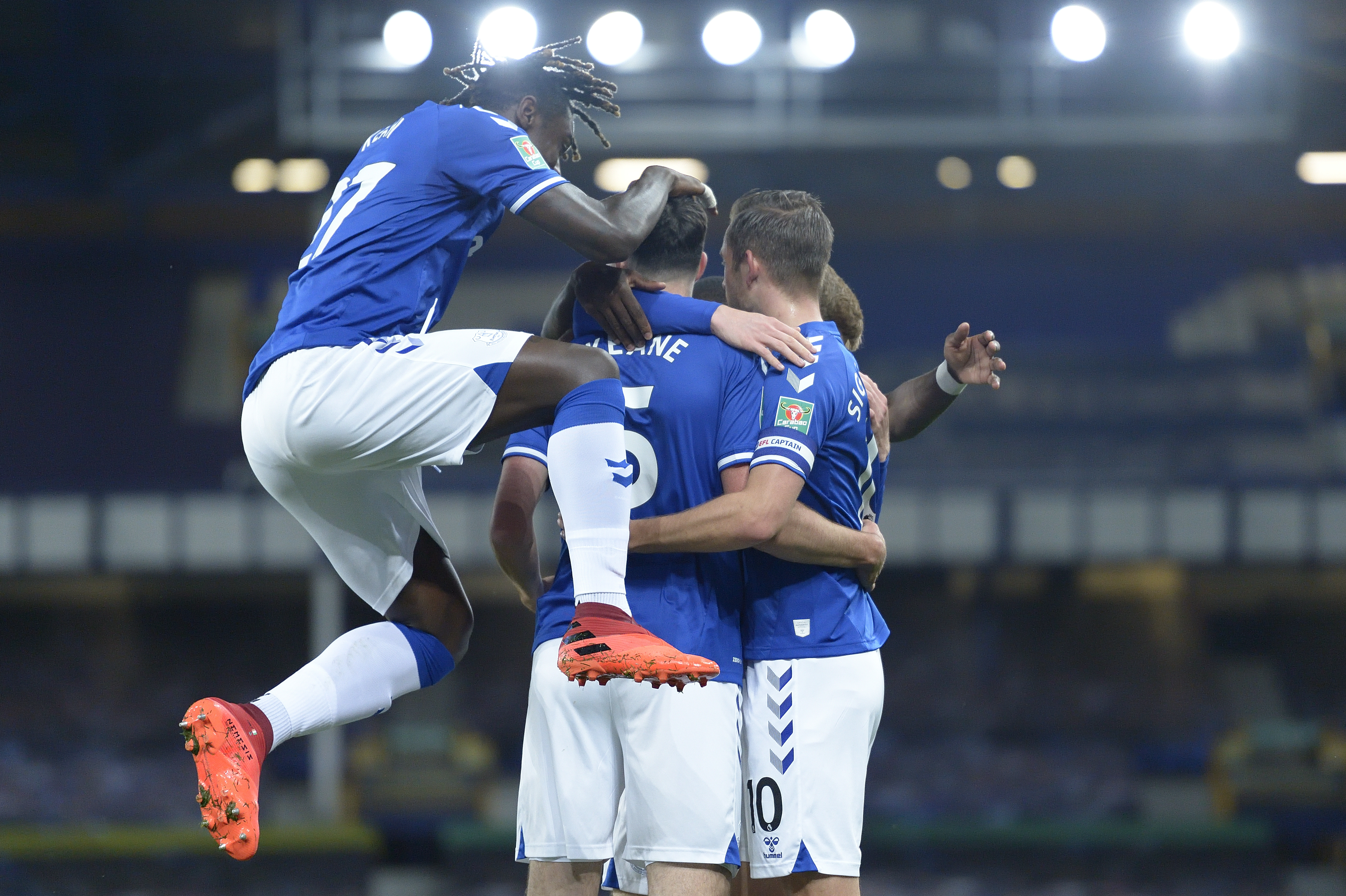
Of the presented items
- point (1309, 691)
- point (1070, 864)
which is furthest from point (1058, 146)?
point (1309, 691)

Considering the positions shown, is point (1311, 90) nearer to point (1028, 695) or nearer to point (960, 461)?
point (960, 461)

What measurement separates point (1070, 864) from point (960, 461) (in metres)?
4.35

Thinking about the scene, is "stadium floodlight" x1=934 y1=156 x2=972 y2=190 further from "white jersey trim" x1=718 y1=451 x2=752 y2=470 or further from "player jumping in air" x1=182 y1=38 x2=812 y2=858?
"white jersey trim" x1=718 y1=451 x2=752 y2=470

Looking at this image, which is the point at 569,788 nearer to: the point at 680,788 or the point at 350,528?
the point at 680,788

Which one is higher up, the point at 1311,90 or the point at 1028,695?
the point at 1311,90

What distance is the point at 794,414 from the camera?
2.48 meters

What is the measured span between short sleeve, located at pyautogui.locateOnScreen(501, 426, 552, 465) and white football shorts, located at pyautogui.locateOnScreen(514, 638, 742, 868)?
0.43m

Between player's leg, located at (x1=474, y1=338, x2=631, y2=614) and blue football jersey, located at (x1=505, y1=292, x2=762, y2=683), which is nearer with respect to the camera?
player's leg, located at (x1=474, y1=338, x2=631, y2=614)

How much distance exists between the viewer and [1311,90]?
11.8m

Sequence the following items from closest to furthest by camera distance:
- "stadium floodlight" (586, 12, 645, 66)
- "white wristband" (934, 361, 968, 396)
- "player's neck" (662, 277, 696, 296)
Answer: "player's neck" (662, 277, 696, 296) → "white wristband" (934, 361, 968, 396) → "stadium floodlight" (586, 12, 645, 66)

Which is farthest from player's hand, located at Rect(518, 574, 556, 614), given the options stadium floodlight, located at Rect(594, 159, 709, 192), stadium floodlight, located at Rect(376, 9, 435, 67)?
stadium floodlight, located at Rect(594, 159, 709, 192)

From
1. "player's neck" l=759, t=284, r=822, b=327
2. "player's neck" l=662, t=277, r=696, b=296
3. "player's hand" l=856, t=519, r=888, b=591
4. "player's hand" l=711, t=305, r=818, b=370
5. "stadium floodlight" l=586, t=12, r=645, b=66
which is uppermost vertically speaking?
"stadium floodlight" l=586, t=12, r=645, b=66

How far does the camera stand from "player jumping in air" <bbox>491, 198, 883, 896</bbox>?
2.35 meters

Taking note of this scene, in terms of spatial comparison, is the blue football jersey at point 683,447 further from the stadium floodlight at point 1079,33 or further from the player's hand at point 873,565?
the stadium floodlight at point 1079,33
